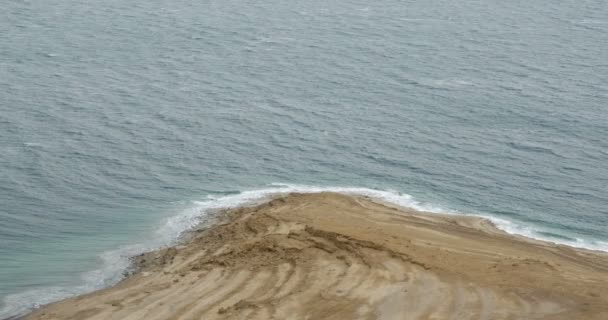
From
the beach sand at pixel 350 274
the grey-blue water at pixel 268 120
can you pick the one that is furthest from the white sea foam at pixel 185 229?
the beach sand at pixel 350 274

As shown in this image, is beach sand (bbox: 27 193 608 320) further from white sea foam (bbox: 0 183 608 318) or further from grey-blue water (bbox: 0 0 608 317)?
grey-blue water (bbox: 0 0 608 317)

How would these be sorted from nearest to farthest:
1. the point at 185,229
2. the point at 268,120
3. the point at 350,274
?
the point at 350,274 < the point at 185,229 < the point at 268,120

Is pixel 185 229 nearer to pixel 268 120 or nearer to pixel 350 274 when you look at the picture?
pixel 350 274

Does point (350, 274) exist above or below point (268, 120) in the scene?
below

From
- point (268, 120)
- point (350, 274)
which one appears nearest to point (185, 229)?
point (350, 274)

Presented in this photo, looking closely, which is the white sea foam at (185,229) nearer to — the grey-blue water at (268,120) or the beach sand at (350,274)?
the grey-blue water at (268,120)

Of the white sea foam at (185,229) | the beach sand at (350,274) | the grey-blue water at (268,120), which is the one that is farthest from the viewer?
the grey-blue water at (268,120)
